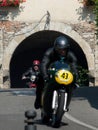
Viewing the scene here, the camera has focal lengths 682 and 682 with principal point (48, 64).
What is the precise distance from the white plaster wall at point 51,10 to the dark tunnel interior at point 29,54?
1.28m

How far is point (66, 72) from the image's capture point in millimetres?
10609

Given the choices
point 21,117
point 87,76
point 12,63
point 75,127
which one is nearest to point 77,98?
point 21,117

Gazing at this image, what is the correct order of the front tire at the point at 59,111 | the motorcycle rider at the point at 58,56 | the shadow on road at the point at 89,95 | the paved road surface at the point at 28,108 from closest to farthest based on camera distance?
the front tire at the point at 59,111, the motorcycle rider at the point at 58,56, the paved road surface at the point at 28,108, the shadow on road at the point at 89,95

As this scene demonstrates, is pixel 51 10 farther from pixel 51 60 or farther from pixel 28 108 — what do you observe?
pixel 51 60

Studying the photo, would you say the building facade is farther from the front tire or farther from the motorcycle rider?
the front tire

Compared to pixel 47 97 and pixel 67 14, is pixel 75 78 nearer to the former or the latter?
pixel 47 97

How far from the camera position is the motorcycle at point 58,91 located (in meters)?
10.5

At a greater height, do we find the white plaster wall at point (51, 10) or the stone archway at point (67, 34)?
the white plaster wall at point (51, 10)

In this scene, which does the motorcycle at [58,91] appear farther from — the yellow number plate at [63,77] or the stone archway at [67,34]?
the stone archway at [67,34]

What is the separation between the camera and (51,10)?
27891 mm

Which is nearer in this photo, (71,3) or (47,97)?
Result: (47,97)

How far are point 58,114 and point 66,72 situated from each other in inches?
26.3

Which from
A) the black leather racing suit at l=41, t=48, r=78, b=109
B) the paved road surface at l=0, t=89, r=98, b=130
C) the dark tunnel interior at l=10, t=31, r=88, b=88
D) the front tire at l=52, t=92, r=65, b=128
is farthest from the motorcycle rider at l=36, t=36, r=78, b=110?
the dark tunnel interior at l=10, t=31, r=88, b=88

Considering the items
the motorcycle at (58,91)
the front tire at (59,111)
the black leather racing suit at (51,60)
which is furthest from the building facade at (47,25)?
the front tire at (59,111)
